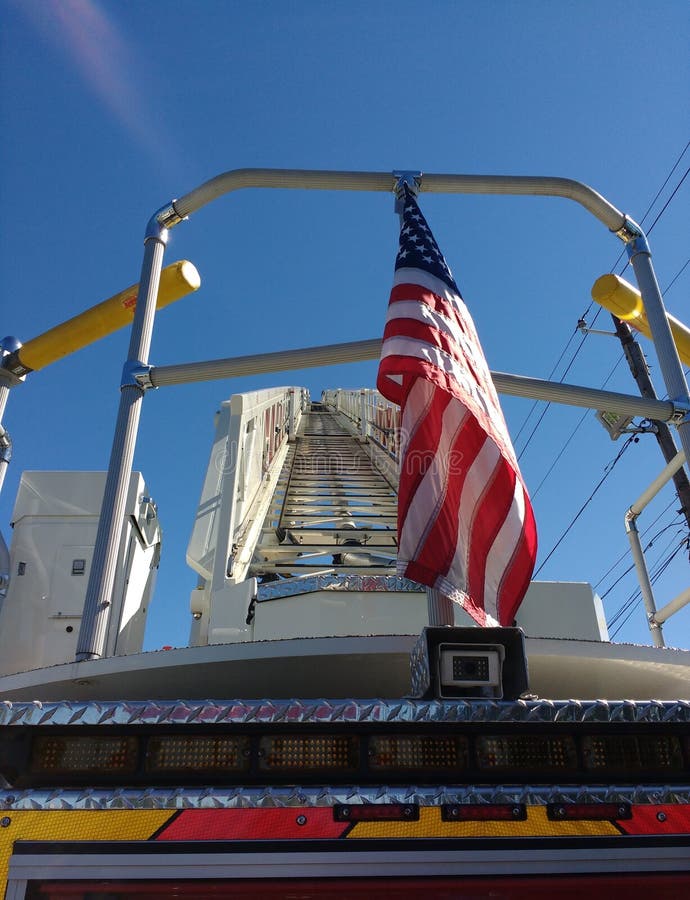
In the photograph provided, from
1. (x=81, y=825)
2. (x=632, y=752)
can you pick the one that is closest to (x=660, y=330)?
(x=632, y=752)

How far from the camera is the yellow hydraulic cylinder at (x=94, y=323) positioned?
511 cm

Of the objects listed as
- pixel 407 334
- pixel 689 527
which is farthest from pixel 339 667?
pixel 689 527

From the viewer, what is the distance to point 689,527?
10031mm

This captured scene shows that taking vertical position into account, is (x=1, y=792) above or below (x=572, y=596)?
below

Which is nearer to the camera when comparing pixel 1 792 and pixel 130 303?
pixel 1 792

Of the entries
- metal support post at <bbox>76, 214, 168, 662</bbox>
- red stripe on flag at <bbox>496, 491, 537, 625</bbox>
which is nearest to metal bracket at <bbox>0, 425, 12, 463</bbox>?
metal support post at <bbox>76, 214, 168, 662</bbox>

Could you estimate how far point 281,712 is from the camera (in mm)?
1980

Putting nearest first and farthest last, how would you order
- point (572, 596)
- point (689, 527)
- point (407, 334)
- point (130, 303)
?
1. point (407, 334)
2. point (572, 596)
3. point (130, 303)
4. point (689, 527)

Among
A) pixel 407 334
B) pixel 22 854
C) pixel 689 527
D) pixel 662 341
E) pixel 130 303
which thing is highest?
pixel 689 527

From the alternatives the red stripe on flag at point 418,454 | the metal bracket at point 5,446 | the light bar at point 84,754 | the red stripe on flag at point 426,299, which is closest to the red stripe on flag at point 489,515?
the red stripe on flag at point 418,454

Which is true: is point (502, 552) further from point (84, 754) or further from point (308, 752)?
point (84, 754)

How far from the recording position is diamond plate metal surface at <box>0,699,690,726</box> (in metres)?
1.96

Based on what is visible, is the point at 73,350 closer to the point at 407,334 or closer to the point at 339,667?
the point at 407,334

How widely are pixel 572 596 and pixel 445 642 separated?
9.91 ft
